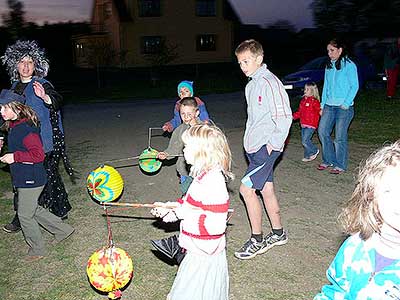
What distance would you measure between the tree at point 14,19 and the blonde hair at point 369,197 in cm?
3576

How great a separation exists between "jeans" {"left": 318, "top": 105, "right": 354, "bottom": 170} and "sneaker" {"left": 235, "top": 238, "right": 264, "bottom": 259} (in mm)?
3370

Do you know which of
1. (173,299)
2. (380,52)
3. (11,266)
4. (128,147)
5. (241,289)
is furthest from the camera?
(380,52)

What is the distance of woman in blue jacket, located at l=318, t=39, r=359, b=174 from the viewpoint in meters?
7.60

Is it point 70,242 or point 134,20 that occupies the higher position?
point 134,20

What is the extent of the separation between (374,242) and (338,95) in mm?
5739

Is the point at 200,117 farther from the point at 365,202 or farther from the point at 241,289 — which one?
the point at 365,202

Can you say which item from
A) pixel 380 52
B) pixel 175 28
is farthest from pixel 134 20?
pixel 380 52

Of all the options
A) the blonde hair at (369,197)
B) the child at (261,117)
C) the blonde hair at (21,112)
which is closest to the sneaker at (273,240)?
the child at (261,117)

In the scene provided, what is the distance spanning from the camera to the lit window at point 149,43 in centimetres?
4005

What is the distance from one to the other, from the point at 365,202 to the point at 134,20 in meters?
Result: 39.3

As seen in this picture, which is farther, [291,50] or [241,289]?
[291,50]

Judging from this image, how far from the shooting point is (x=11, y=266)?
532 cm

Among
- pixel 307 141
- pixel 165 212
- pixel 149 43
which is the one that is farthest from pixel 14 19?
pixel 165 212

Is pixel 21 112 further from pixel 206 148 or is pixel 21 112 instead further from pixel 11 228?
pixel 206 148
